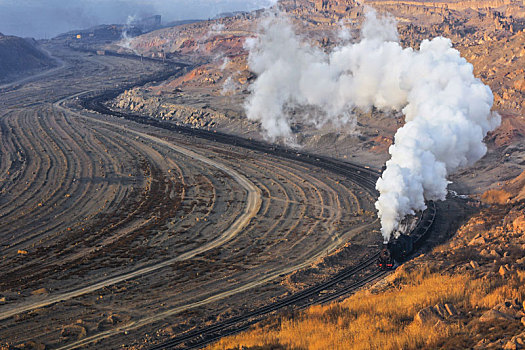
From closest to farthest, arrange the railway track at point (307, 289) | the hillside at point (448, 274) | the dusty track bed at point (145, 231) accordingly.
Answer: the hillside at point (448, 274)
the railway track at point (307, 289)
the dusty track bed at point (145, 231)

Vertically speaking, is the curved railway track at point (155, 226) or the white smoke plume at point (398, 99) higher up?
the white smoke plume at point (398, 99)

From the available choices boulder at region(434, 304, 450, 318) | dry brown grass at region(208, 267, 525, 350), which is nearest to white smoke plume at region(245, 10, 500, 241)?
dry brown grass at region(208, 267, 525, 350)

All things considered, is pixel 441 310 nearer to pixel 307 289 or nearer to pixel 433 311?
pixel 433 311

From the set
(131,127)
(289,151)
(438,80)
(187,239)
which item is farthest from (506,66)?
(187,239)

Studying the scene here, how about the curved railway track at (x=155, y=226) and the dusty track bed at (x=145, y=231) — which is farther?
the curved railway track at (x=155, y=226)

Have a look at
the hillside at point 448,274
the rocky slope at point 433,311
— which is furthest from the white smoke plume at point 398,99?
the rocky slope at point 433,311

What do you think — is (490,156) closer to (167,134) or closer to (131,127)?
(167,134)

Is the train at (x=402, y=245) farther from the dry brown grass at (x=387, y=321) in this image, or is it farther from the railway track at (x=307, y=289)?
the dry brown grass at (x=387, y=321)

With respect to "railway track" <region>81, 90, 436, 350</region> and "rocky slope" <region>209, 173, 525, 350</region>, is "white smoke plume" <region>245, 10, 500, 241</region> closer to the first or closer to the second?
"railway track" <region>81, 90, 436, 350</region>
